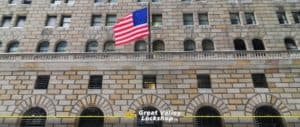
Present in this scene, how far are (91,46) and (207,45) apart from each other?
10876 millimetres

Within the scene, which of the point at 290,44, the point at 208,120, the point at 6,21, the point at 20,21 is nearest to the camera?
the point at 208,120

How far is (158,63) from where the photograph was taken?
25.8 m

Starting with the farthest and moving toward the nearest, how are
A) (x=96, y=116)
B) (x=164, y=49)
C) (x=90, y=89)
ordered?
(x=164, y=49) < (x=90, y=89) < (x=96, y=116)

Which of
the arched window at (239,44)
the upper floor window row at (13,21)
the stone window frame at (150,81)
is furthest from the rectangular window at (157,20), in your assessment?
the upper floor window row at (13,21)

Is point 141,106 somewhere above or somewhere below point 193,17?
below

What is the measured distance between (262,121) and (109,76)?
1311 cm

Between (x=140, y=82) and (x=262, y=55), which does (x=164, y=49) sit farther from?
(x=262, y=55)

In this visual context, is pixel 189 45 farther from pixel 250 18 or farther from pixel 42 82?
pixel 42 82

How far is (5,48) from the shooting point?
90.9ft

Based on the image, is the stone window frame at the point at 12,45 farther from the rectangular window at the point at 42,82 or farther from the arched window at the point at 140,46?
the arched window at the point at 140,46

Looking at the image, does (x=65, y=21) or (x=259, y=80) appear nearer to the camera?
(x=259, y=80)

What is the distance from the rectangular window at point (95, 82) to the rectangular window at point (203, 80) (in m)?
8.51

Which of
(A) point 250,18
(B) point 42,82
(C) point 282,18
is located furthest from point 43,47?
(C) point 282,18

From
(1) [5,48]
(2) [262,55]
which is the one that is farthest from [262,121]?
(1) [5,48]
